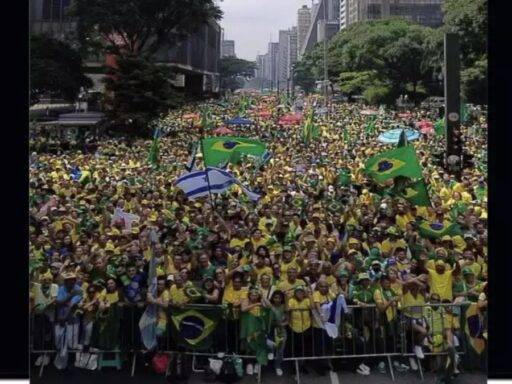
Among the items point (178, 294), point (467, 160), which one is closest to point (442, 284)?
point (178, 294)

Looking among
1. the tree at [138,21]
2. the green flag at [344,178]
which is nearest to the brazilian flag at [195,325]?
the tree at [138,21]

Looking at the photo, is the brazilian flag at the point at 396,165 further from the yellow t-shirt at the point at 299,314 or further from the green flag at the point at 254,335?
the green flag at the point at 254,335

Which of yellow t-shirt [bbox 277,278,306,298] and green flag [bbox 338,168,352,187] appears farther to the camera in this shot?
green flag [bbox 338,168,352,187]

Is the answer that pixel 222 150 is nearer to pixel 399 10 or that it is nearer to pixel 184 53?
pixel 184 53

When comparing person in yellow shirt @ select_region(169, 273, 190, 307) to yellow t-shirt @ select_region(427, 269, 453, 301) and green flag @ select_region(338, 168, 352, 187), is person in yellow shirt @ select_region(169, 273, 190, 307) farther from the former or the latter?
green flag @ select_region(338, 168, 352, 187)

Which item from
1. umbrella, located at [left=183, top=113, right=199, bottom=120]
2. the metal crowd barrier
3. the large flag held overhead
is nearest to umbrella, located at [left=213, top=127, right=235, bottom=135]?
umbrella, located at [left=183, top=113, right=199, bottom=120]

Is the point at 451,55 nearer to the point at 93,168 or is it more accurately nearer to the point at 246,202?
the point at 246,202
